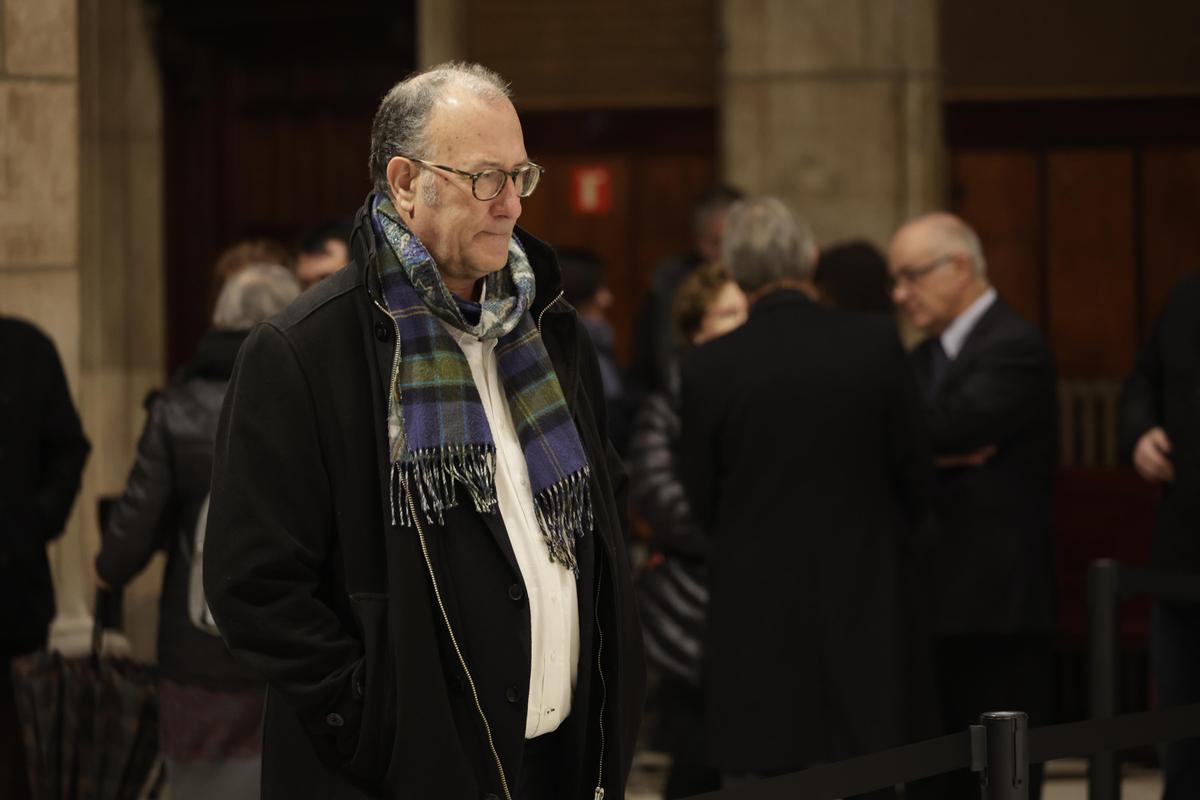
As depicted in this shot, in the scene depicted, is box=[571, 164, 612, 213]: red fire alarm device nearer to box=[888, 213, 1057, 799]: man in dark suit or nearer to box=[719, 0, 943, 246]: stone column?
box=[719, 0, 943, 246]: stone column

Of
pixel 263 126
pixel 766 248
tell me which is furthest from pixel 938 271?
pixel 263 126

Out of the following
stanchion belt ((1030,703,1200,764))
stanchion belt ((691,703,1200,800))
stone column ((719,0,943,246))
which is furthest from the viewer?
stone column ((719,0,943,246))

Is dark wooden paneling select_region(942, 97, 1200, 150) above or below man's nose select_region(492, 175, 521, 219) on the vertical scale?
above

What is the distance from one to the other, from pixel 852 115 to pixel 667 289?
1.46m

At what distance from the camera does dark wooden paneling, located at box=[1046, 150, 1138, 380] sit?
9641 millimetres

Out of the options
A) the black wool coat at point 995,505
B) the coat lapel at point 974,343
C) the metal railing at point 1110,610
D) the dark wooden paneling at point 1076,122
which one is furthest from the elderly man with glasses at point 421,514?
the dark wooden paneling at point 1076,122

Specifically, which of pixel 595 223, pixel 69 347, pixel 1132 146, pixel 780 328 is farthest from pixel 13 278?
pixel 1132 146

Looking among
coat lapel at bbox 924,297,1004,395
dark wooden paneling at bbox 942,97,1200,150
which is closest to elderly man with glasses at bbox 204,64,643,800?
coat lapel at bbox 924,297,1004,395

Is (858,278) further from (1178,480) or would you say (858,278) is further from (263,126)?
(263,126)

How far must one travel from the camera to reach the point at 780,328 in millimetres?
4832

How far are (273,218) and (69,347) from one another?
469cm

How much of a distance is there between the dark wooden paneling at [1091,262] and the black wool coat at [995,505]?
444cm

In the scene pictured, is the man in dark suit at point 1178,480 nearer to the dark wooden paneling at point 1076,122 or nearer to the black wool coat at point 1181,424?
the black wool coat at point 1181,424

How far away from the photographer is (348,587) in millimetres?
2809
